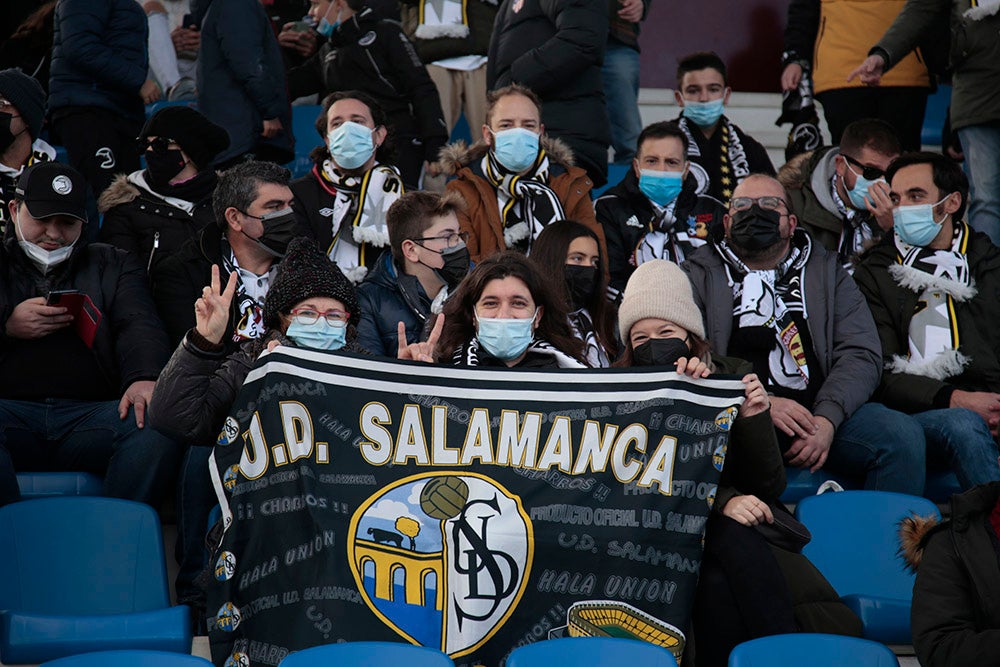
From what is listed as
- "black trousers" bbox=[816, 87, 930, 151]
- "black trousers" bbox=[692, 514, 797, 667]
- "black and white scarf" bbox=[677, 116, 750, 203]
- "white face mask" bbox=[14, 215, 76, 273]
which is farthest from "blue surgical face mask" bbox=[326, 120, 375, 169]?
"black trousers" bbox=[816, 87, 930, 151]

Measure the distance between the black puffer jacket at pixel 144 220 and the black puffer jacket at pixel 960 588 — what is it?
385cm

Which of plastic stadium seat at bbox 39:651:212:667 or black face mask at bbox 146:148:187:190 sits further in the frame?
black face mask at bbox 146:148:187:190

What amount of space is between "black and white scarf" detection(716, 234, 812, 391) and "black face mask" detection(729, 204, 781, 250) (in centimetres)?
9

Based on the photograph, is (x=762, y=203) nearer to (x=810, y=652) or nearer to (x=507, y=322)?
(x=507, y=322)

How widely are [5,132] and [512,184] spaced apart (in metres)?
2.41

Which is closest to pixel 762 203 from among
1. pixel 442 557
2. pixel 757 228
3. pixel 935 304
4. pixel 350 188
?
pixel 757 228

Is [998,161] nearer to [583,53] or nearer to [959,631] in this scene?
[583,53]

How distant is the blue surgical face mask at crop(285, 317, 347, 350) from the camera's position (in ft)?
15.3

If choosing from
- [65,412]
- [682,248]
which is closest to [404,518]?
[65,412]

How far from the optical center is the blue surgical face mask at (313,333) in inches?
183

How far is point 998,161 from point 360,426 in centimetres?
463

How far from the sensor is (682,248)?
666 centimetres

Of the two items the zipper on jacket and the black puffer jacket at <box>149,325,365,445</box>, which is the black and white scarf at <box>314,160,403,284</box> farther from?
the black puffer jacket at <box>149,325,365,445</box>

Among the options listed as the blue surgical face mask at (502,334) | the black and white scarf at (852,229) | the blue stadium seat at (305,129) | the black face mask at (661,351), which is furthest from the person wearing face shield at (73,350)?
the blue stadium seat at (305,129)
